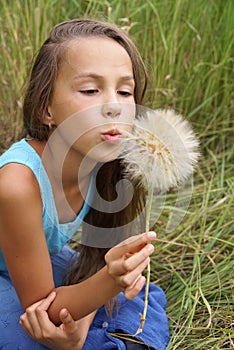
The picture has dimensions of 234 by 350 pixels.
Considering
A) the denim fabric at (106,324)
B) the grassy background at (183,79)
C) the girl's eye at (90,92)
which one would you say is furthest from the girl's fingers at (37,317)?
the grassy background at (183,79)

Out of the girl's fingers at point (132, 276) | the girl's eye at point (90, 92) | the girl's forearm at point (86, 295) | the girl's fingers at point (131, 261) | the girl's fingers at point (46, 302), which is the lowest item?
the girl's fingers at point (46, 302)

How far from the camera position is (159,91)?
7.80 ft

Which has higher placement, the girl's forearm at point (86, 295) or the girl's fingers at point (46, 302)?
the girl's forearm at point (86, 295)

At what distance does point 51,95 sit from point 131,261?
1.61 feet

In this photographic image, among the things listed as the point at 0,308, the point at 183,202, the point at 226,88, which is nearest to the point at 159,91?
the point at 226,88

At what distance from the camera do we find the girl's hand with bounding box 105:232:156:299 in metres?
1.12

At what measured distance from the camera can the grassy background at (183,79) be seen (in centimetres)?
193

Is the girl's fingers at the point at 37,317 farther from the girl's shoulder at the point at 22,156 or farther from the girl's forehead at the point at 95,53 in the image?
the girl's forehead at the point at 95,53

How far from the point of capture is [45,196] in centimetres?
147

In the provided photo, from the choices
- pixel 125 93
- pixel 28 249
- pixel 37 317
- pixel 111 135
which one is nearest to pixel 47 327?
pixel 37 317

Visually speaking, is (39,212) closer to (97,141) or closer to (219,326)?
(97,141)

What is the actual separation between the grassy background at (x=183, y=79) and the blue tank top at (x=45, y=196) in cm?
34

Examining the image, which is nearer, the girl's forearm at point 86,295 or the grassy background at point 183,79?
the girl's forearm at point 86,295

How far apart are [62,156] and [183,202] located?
0.71 meters
